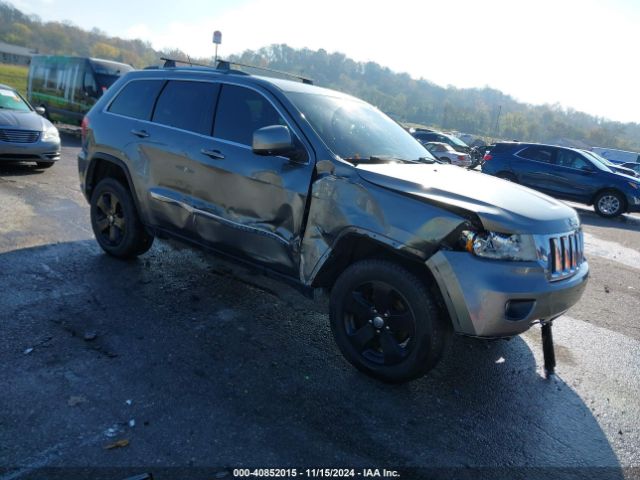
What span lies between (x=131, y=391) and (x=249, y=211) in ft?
5.01

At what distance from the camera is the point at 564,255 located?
3033 millimetres

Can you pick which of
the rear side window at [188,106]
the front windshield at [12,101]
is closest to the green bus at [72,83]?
the front windshield at [12,101]

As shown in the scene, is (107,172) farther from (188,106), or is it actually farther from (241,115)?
(241,115)

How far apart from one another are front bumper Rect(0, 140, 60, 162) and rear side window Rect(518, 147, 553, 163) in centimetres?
1205

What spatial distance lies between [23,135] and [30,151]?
12.0 inches

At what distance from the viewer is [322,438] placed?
2580mm

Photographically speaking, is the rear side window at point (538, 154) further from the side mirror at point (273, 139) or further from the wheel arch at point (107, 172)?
the side mirror at point (273, 139)

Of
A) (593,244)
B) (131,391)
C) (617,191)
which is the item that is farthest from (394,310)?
(617,191)

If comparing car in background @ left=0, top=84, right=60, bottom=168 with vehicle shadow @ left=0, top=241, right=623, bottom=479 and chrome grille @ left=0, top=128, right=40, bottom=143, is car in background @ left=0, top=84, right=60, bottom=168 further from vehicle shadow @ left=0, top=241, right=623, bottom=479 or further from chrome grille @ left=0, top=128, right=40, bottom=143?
vehicle shadow @ left=0, top=241, right=623, bottom=479

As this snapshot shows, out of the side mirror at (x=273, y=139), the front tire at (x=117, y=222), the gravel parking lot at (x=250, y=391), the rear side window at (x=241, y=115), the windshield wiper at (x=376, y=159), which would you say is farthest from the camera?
the front tire at (x=117, y=222)

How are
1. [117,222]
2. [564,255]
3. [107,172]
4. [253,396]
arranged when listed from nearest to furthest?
1. [253,396]
2. [564,255]
3. [117,222]
4. [107,172]

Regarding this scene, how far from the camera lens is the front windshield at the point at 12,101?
9422mm

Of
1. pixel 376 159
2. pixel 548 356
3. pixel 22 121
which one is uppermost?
pixel 376 159

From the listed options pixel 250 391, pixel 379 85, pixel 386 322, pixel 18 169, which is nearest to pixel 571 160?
pixel 386 322
